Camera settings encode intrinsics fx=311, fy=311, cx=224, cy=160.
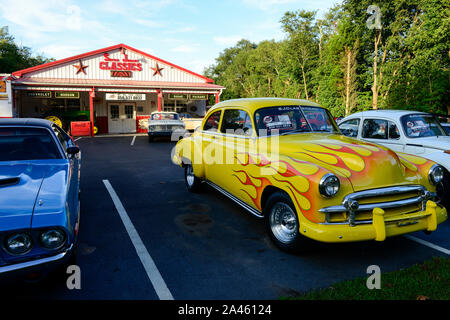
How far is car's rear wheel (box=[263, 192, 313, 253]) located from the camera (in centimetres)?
355

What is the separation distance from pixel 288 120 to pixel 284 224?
1602 millimetres

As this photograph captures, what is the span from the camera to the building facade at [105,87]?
69.8 feet

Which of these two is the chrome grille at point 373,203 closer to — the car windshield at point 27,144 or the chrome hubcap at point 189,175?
the car windshield at point 27,144

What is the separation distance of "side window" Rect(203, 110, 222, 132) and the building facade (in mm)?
17747

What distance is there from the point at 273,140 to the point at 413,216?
1872 mm

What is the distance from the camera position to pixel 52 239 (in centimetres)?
257

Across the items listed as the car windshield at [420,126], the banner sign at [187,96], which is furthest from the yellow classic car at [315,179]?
the banner sign at [187,96]

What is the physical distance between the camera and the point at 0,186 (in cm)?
298

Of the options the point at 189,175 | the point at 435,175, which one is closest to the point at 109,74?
the point at 189,175

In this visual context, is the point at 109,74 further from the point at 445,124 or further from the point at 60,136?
the point at 445,124

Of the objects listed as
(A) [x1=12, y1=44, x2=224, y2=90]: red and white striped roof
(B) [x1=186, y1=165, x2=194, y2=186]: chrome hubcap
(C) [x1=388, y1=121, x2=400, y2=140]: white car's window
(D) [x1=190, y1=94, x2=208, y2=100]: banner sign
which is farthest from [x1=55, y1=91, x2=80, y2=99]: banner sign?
(C) [x1=388, y1=121, x2=400, y2=140]: white car's window

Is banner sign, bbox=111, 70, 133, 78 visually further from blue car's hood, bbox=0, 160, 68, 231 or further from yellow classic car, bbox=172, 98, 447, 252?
blue car's hood, bbox=0, 160, 68, 231

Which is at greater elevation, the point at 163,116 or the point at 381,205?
the point at 163,116
